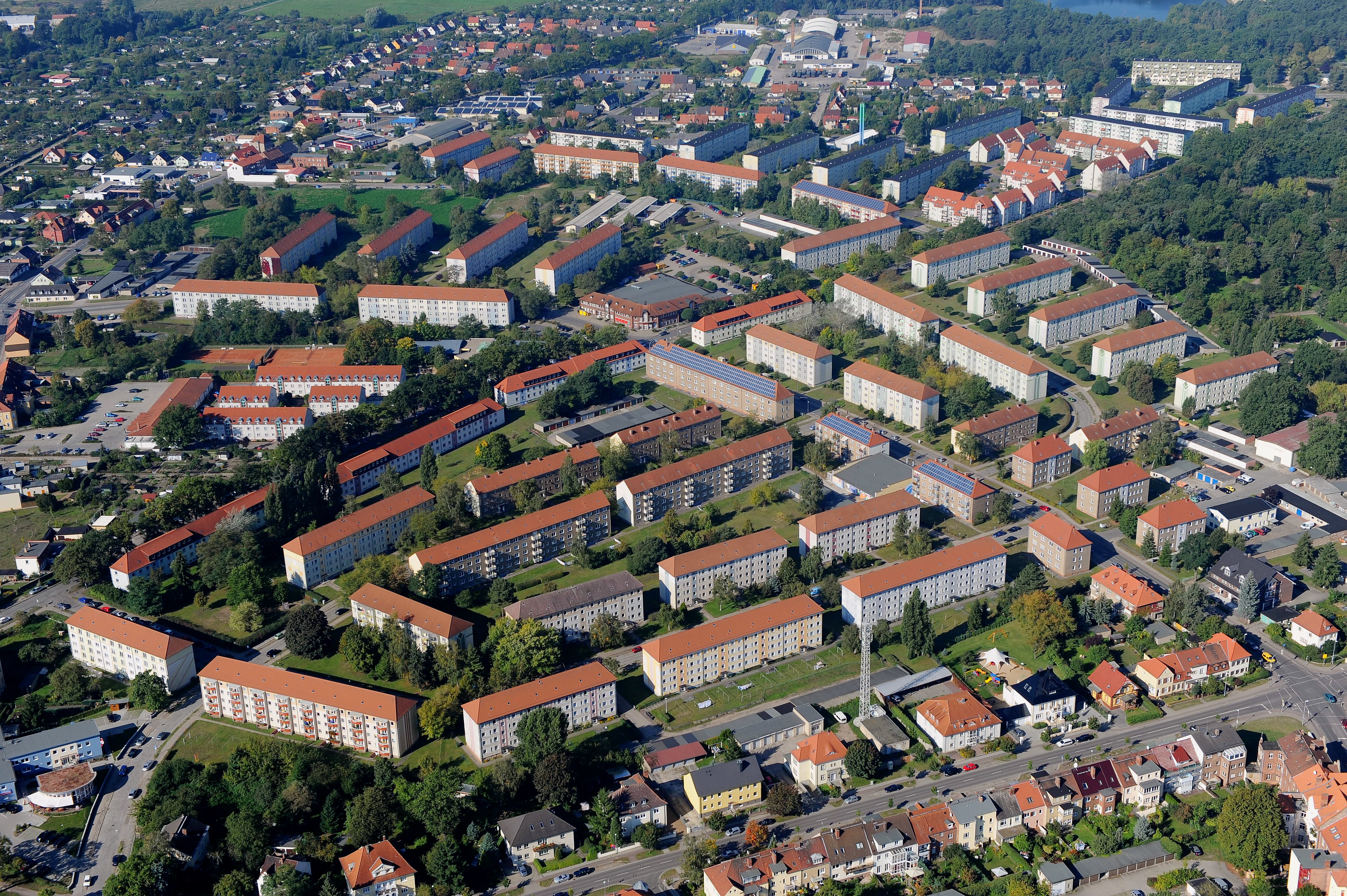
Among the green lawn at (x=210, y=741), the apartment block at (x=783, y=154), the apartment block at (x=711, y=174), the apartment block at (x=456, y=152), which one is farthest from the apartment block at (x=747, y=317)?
the green lawn at (x=210, y=741)

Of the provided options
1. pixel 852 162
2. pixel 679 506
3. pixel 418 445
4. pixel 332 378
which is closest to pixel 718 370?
pixel 679 506

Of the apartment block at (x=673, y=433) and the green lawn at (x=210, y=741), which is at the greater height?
the apartment block at (x=673, y=433)

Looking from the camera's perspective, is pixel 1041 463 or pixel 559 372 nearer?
pixel 1041 463

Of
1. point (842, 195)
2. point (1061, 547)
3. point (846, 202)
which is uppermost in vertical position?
point (842, 195)

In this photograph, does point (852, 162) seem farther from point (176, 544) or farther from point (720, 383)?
point (176, 544)

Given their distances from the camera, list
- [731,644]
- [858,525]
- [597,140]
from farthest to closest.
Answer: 1. [597,140]
2. [858,525]
3. [731,644]

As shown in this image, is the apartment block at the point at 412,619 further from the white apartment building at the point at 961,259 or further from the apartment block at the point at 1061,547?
the white apartment building at the point at 961,259
